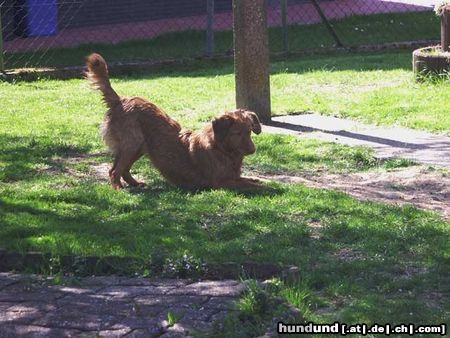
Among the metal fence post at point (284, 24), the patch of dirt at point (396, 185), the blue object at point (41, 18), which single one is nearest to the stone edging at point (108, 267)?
the patch of dirt at point (396, 185)

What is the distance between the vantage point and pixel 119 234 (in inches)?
282

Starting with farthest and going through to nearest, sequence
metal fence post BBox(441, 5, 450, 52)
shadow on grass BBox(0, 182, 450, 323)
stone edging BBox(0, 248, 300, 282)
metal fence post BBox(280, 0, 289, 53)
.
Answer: metal fence post BBox(280, 0, 289, 53), metal fence post BBox(441, 5, 450, 52), stone edging BBox(0, 248, 300, 282), shadow on grass BBox(0, 182, 450, 323)

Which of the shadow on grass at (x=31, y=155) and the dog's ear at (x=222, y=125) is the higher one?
the dog's ear at (x=222, y=125)

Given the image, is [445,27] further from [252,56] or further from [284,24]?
[284,24]

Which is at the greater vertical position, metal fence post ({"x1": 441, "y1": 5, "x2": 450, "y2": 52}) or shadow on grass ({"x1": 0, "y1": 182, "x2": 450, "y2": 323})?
metal fence post ({"x1": 441, "y1": 5, "x2": 450, "y2": 52})

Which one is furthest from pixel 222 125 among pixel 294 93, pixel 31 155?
pixel 294 93

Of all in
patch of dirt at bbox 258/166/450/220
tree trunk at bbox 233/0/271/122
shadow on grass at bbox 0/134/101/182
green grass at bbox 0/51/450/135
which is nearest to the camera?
patch of dirt at bbox 258/166/450/220

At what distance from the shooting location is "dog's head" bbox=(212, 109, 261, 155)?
8.45 m

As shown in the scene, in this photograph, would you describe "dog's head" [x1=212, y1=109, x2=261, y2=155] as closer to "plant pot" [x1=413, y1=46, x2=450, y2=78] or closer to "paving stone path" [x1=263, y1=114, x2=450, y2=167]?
"paving stone path" [x1=263, y1=114, x2=450, y2=167]

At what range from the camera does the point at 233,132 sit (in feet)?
27.8

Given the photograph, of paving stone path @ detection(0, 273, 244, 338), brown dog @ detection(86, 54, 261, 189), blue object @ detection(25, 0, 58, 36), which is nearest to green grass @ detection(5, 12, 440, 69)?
blue object @ detection(25, 0, 58, 36)

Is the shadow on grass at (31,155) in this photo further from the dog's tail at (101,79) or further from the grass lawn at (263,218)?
the dog's tail at (101,79)

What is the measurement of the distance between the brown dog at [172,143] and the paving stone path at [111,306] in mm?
2537

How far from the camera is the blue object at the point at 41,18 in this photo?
754 inches
